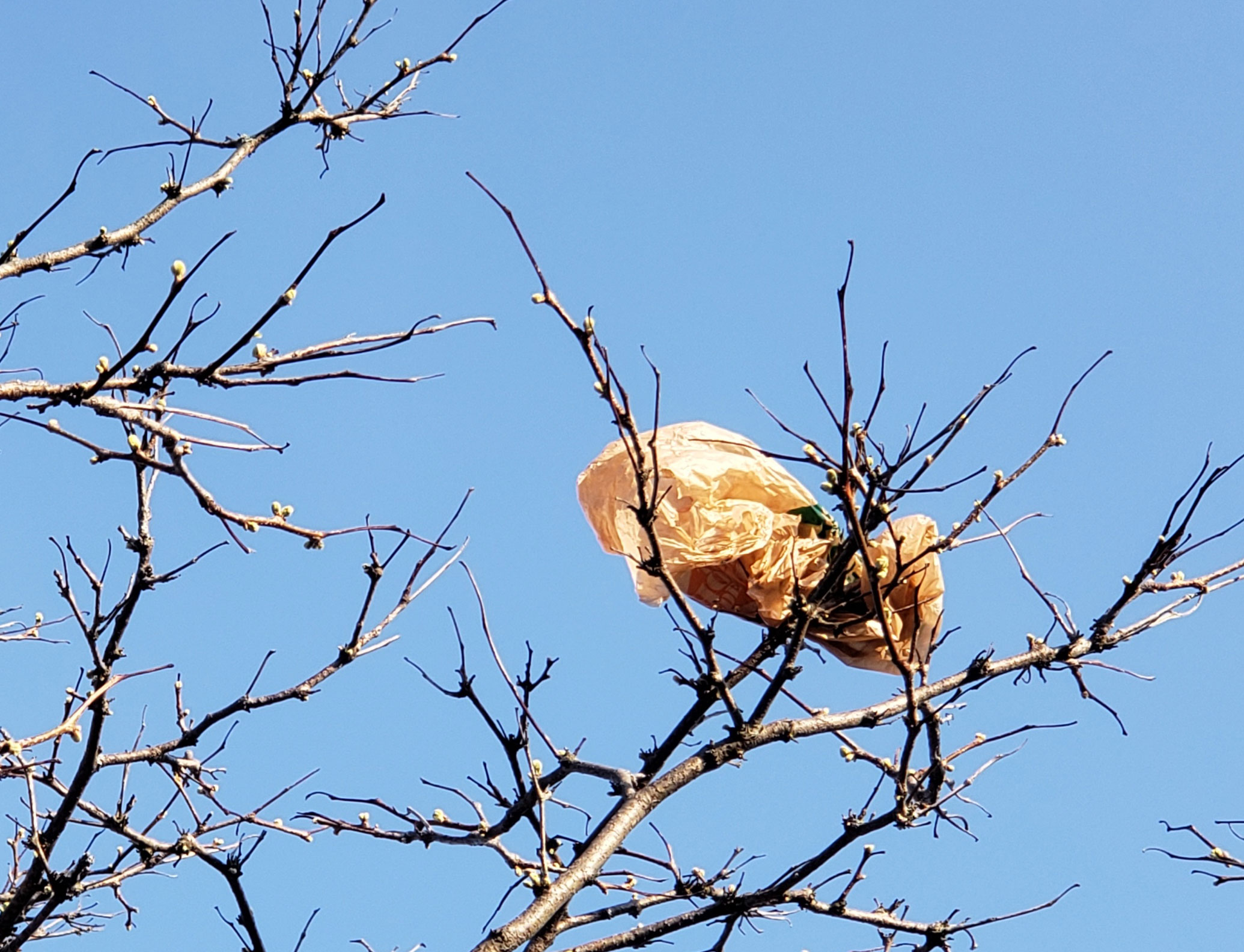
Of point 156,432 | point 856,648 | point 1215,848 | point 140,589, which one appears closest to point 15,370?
point 156,432

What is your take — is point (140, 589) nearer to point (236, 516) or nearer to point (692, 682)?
point (236, 516)

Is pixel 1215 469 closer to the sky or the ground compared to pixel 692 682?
closer to the sky

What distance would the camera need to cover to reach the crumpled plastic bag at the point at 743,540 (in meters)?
3.48

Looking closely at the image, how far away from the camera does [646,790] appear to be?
3143 millimetres

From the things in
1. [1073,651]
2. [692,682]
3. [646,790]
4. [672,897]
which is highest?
[1073,651]

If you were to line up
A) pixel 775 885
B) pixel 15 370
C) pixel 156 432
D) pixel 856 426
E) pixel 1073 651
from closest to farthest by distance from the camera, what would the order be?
pixel 156 432, pixel 15 370, pixel 856 426, pixel 775 885, pixel 1073 651

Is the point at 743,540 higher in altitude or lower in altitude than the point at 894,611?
higher

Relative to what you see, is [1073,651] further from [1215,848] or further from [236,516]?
[236,516]

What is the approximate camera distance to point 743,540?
3486 millimetres

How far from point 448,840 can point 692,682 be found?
0.85 metres

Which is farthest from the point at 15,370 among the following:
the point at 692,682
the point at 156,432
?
the point at 692,682

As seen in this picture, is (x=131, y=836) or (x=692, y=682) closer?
(x=692, y=682)

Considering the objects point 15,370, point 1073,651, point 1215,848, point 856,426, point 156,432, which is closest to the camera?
point 156,432

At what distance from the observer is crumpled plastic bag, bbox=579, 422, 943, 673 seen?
348 cm
